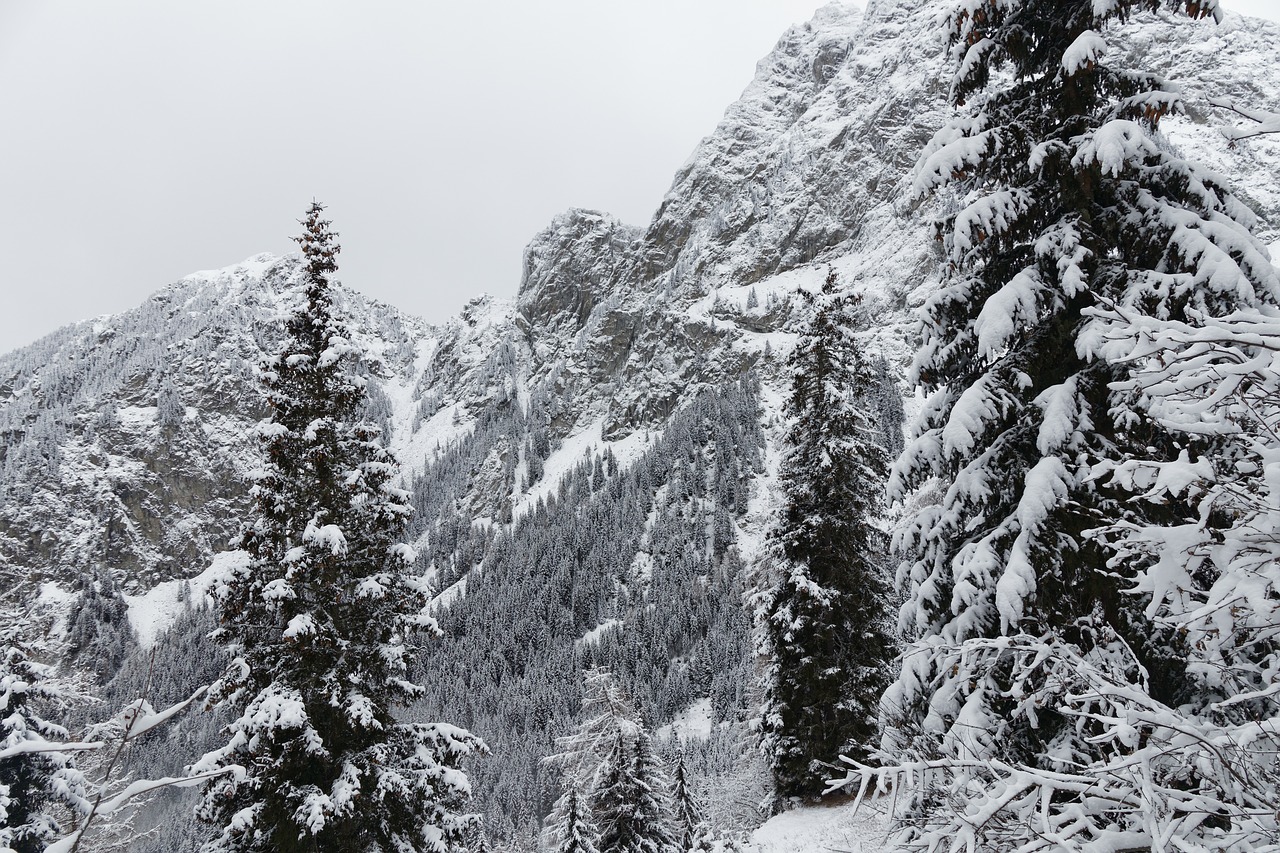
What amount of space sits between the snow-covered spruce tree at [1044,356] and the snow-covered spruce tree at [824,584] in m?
7.57

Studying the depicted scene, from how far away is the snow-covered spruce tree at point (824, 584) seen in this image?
47.1 feet

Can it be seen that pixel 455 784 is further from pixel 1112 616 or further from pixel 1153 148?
pixel 1153 148

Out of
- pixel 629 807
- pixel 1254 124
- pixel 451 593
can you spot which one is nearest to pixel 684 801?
pixel 629 807

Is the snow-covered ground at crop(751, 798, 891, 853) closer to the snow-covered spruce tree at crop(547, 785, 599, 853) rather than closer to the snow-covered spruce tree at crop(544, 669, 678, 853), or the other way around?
the snow-covered spruce tree at crop(544, 669, 678, 853)

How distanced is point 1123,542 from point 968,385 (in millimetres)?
4661

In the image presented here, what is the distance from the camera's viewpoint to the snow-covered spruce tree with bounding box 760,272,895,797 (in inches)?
565

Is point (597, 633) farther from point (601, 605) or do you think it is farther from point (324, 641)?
point (324, 641)

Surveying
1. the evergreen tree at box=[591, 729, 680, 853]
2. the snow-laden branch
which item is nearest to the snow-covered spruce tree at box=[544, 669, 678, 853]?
the evergreen tree at box=[591, 729, 680, 853]

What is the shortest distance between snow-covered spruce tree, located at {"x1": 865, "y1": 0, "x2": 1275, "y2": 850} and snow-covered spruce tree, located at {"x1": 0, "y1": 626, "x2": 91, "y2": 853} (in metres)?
16.7

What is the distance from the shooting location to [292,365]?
10.7 m

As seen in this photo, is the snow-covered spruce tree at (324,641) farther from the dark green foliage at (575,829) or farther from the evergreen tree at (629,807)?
the dark green foliage at (575,829)

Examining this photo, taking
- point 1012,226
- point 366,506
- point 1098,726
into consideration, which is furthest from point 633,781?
point 1012,226

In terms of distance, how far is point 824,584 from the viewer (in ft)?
49.2

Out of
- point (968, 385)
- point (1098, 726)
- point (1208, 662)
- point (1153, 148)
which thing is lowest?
point (1098, 726)
